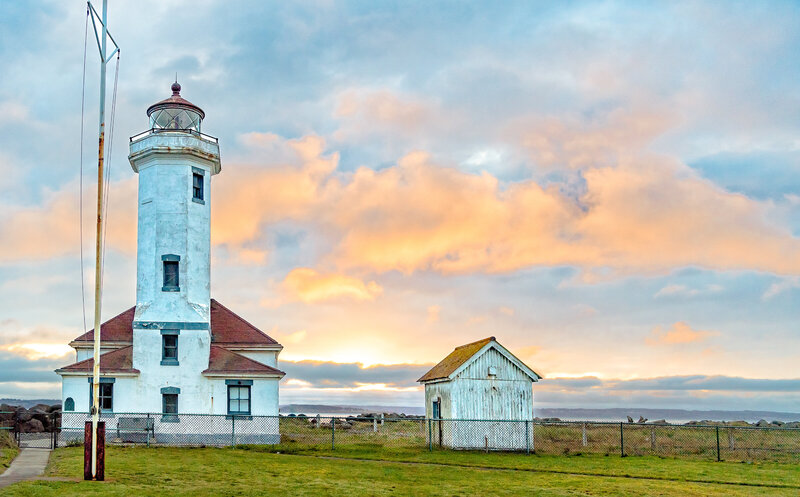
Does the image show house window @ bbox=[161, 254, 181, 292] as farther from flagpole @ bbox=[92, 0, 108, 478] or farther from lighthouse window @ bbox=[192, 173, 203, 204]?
flagpole @ bbox=[92, 0, 108, 478]

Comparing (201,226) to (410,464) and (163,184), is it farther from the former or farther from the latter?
(410,464)

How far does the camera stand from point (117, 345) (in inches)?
1316

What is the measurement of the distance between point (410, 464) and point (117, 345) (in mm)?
17312

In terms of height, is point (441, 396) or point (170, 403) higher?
point (441, 396)

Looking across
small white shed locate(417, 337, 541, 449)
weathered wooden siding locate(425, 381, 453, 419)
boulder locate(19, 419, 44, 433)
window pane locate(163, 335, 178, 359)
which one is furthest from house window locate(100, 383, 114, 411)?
small white shed locate(417, 337, 541, 449)

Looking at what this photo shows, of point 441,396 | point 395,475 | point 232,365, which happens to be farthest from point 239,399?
point 395,475

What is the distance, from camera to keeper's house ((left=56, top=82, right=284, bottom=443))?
102 feet

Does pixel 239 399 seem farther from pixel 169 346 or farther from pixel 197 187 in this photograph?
pixel 197 187

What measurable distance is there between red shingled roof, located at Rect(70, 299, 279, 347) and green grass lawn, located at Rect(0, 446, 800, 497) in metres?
8.98

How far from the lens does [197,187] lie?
3341cm

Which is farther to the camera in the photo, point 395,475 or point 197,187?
point 197,187

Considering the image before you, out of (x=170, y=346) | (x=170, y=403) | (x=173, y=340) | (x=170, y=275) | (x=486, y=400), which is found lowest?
(x=170, y=403)

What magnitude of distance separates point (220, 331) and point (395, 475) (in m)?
19.7

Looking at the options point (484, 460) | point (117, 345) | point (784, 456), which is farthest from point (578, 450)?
point (117, 345)
